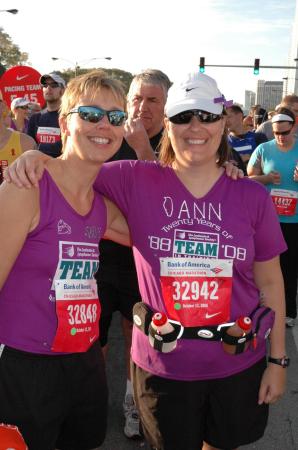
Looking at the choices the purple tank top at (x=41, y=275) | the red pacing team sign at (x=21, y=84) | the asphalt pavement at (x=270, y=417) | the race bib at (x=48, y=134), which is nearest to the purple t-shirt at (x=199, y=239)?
the purple tank top at (x=41, y=275)

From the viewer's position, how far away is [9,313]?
175cm

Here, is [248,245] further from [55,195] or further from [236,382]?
[55,195]

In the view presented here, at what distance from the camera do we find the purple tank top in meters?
1.71

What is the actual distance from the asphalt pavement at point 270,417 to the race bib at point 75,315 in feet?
4.12

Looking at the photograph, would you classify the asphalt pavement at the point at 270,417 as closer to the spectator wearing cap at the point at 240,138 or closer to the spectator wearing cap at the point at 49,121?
the spectator wearing cap at the point at 49,121

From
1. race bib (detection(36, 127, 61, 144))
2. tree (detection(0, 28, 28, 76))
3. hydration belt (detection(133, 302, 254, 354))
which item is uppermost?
tree (detection(0, 28, 28, 76))

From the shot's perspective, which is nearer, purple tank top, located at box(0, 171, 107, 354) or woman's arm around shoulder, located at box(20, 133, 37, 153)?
purple tank top, located at box(0, 171, 107, 354)

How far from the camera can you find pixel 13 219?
1615 mm

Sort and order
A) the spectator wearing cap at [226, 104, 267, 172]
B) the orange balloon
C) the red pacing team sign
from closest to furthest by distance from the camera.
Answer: the orange balloon → the spectator wearing cap at [226, 104, 267, 172] → the red pacing team sign

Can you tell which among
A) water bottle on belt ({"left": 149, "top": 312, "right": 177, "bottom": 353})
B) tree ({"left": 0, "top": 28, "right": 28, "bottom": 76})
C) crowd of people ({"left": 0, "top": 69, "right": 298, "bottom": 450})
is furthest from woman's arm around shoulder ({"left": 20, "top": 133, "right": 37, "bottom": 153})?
tree ({"left": 0, "top": 28, "right": 28, "bottom": 76})

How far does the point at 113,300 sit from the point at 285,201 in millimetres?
2483

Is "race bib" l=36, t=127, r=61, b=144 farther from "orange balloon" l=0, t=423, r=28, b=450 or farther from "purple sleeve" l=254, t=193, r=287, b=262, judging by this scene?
"orange balloon" l=0, t=423, r=28, b=450

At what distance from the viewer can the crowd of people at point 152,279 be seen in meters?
1.74

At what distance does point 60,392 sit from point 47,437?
0.59 ft
